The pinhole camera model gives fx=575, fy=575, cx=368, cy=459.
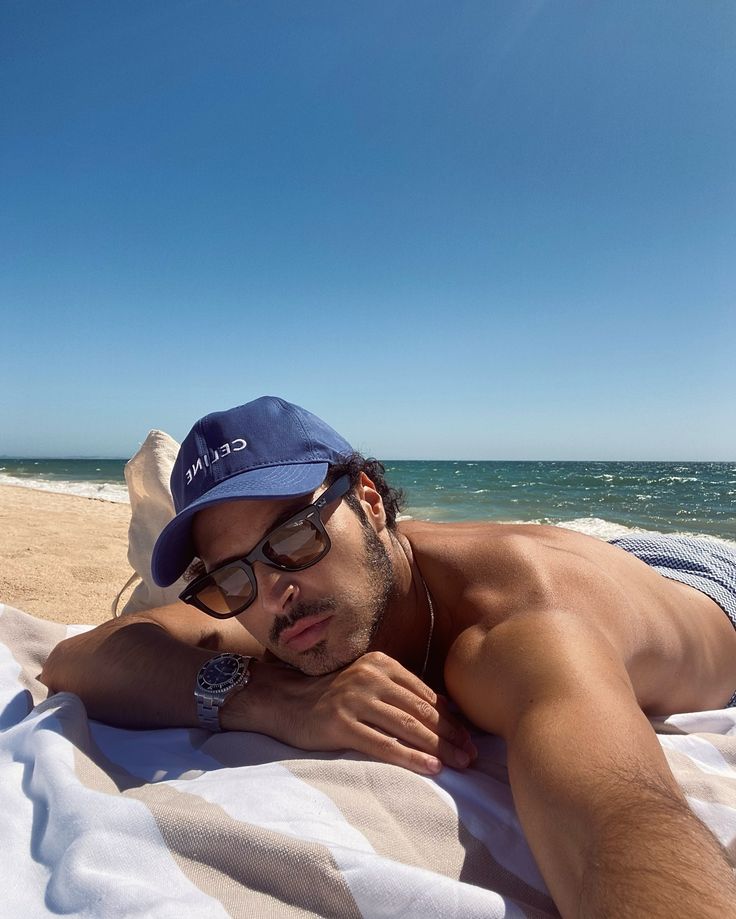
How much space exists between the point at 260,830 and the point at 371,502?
48.4 inches

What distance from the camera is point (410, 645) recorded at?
6.66 feet

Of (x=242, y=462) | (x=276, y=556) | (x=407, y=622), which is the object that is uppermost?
(x=242, y=462)

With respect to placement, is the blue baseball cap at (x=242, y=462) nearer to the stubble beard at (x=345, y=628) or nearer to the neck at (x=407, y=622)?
the stubble beard at (x=345, y=628)

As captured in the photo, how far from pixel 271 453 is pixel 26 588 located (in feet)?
14.2

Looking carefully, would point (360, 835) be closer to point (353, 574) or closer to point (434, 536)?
point (353, 574)

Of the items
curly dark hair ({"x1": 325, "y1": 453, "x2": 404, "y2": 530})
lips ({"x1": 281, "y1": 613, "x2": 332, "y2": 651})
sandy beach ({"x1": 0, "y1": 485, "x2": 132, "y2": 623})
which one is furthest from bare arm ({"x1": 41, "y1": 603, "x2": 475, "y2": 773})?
sandy beach ({"x1": 0, "y1": 485, "x2": 132, "y2": 623})

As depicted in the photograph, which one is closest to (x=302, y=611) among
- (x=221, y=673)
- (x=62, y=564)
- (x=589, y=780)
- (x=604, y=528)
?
(x=221, y=673)

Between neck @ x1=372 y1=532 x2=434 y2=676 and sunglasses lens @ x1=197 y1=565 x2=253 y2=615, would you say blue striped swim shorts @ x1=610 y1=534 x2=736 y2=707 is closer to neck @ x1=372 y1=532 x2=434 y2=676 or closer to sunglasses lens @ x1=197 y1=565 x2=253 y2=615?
neck @ x1=372 y1=532 x2=434 y2=676

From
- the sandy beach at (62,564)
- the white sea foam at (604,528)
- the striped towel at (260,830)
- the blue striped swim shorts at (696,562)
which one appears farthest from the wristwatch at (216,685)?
the white sea foam at (604,528)

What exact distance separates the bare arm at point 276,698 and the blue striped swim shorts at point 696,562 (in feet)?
5.41

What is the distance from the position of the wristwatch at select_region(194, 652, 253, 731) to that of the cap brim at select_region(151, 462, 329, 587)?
347 mm

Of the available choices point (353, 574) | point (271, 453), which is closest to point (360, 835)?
point (353, 574)

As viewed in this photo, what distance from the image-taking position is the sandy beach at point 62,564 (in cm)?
468

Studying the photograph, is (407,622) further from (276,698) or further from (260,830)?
(260,830)
